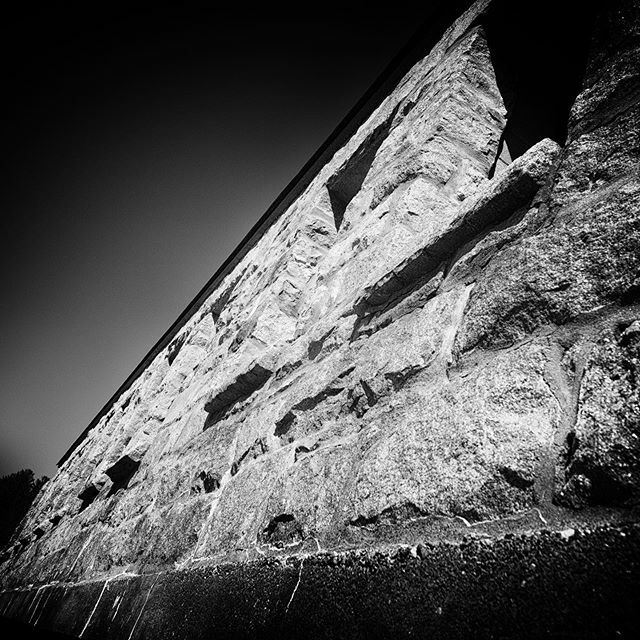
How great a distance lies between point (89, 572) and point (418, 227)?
2.58m

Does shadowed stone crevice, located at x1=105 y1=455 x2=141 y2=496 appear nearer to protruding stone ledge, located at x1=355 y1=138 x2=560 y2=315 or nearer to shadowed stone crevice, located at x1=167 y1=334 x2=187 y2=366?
protruding stone ledge, located at x1=355 y1=138 x2=560 y2=315

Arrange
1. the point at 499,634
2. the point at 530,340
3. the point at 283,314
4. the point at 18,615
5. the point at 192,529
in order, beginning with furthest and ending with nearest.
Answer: the point at 18,615 < the point at 283,314 < the point at 192,529 < the point at 530,340 < the point at 499,634

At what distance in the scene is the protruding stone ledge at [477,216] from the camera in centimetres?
96

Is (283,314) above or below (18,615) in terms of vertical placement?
above

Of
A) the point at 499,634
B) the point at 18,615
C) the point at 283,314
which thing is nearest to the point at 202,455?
the point at 283,314

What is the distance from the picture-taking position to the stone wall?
2.01 ft

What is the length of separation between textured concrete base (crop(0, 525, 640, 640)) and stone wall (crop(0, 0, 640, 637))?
1cm

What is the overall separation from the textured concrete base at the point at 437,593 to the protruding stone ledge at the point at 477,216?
80 cm

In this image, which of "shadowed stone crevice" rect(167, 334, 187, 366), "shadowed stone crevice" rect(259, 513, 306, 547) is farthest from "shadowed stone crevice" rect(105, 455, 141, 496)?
"shadowed stone crevice" rect(167, 334, 187, 366)

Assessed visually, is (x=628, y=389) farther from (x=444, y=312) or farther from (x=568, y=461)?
(x=444, y=312)

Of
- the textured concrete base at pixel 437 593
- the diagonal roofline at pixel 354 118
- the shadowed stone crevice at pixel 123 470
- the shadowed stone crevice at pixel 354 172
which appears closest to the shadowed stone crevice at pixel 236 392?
the textured concrete base at pixel 437 593

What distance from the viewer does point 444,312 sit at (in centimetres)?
101

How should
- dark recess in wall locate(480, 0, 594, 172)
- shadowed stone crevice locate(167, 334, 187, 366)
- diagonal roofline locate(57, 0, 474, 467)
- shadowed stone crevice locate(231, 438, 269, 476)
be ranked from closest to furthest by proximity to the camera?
shadowed stone crevice locate(231, 438, 269, 476), dark recess in wall locate(480, 0, 594, 172), diagonal roofline locate(57, 0, 474, 467), shadowed stone crevice locate(167, 334, 187, 366)

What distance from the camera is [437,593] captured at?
57cm
